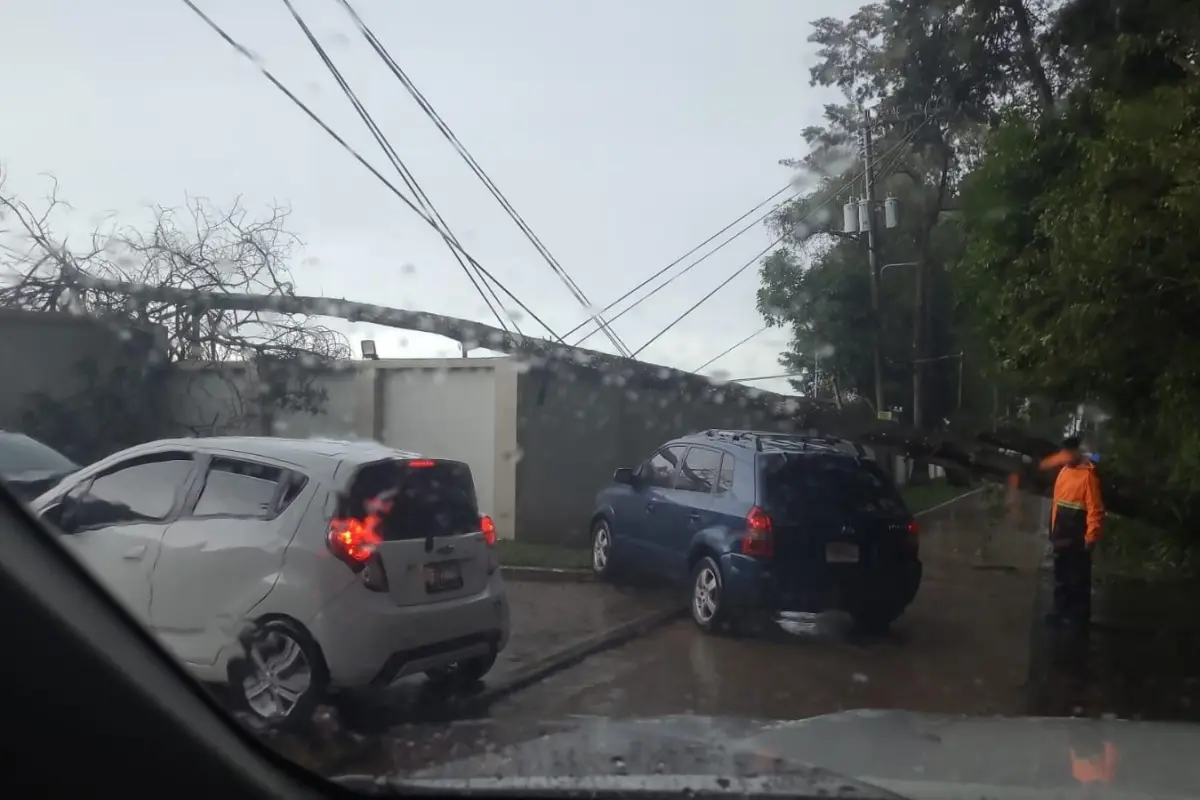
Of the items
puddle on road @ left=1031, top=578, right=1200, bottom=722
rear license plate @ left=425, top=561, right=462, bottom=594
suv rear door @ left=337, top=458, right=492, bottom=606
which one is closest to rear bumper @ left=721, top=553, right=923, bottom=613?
puddle on road @ left=1031, top=578, right=1200, bottom=722

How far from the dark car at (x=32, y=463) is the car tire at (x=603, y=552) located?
17.7 ft

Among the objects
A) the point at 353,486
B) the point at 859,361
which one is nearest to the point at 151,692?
the point at 353,486

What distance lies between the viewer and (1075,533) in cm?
988

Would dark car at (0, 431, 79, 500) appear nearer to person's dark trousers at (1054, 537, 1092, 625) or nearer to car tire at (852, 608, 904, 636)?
car tire at (852, 608, 904, 636)

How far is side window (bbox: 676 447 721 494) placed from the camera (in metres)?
8.71

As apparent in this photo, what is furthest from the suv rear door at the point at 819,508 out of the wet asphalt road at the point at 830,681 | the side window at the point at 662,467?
the side window at the point at 662,467

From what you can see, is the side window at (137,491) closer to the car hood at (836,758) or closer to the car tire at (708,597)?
the car hood at (836,758)

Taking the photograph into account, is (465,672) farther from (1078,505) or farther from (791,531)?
(1078,505)

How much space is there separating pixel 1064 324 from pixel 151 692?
341 inches

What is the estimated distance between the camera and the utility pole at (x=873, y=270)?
892 cm

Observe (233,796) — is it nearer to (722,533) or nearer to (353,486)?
(353,486)

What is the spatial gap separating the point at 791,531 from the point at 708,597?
0.82 m

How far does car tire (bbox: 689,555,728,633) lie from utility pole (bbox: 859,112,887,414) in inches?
69.9

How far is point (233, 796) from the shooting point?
262 cm
